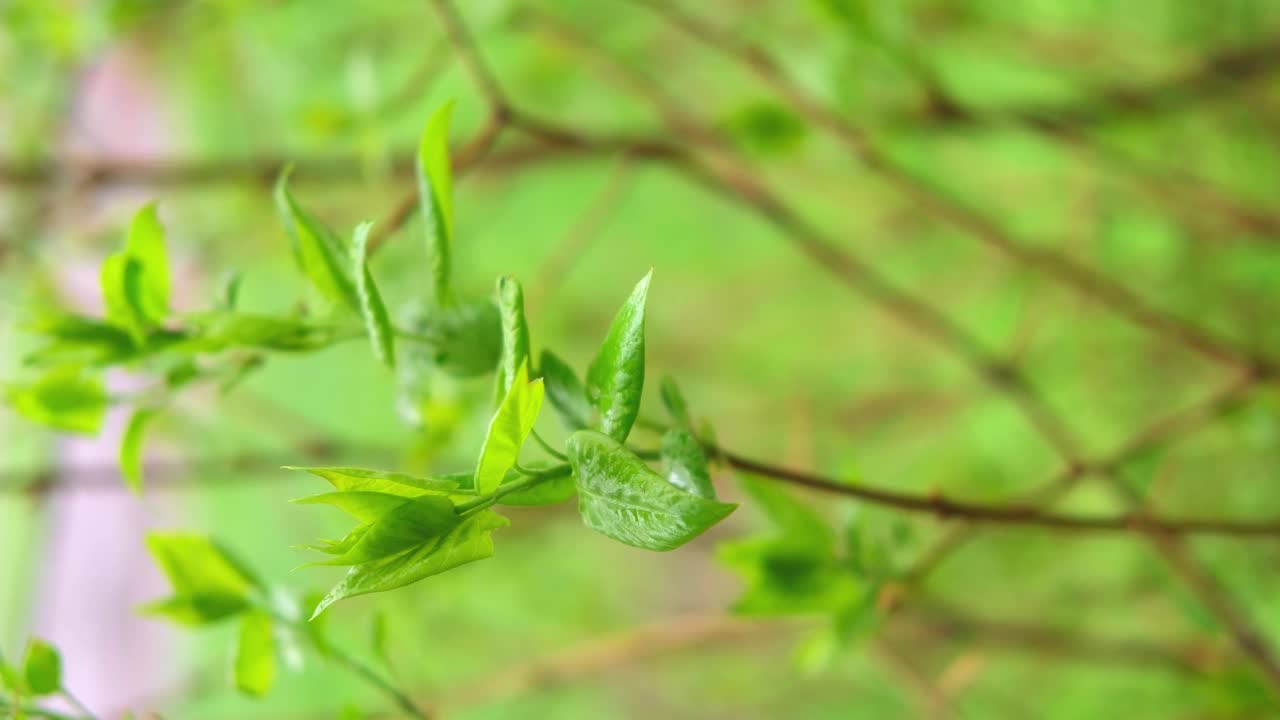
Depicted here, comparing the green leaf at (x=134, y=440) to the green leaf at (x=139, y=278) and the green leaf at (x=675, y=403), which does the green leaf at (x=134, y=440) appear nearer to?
the green leaf at (x=139, y=278)

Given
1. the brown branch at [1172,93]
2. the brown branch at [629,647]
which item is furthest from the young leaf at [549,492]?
the brown branch at [1172,93]

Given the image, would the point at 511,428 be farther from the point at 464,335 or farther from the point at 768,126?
the point at 768,126

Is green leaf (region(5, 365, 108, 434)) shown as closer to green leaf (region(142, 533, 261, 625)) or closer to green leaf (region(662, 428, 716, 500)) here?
green leaf (region(142, 533, 261, 625))

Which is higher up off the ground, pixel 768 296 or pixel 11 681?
pixel 11 681

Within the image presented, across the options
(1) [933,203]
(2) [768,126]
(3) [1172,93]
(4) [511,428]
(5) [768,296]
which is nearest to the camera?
(4) [511,428]

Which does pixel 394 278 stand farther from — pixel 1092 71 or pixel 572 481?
pixel 1092 71

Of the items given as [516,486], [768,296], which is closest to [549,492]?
[516,486]
